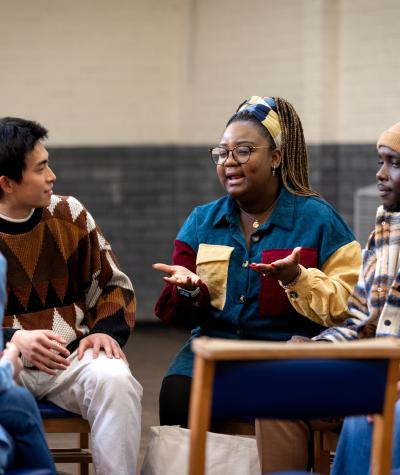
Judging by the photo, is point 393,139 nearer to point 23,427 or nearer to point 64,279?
point 64,279

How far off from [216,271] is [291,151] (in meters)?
0.55

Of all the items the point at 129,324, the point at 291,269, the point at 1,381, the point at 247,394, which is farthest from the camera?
the point at 129,324

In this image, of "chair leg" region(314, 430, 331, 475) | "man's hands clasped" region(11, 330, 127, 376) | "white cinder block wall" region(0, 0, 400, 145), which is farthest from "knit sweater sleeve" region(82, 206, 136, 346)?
"white cinder block wall" region(0, 0, 400, 145)

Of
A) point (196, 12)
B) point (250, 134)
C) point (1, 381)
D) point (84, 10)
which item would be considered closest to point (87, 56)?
point (84, 10)

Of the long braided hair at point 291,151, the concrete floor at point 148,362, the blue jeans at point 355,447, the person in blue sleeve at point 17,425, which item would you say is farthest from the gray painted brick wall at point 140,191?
the person in blue sleeve at point 17,425

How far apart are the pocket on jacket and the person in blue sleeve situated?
108 cm

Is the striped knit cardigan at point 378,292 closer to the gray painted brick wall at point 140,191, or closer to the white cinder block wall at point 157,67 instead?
the white cinder block wall at point 157,67

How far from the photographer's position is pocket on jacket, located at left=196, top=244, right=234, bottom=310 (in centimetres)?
362

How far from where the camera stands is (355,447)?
2900 millimetres

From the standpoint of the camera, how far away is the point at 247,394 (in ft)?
7.34

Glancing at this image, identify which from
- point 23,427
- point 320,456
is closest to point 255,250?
point 320,456

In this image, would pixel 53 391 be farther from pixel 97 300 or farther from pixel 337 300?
pixel 337 300

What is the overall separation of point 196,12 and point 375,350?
6.82 m

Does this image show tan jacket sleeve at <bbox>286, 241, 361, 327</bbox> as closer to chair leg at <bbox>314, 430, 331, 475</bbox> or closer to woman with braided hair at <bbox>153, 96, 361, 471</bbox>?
woman with braided hair at <bbox>153, 96, 361, 471</bbox>
